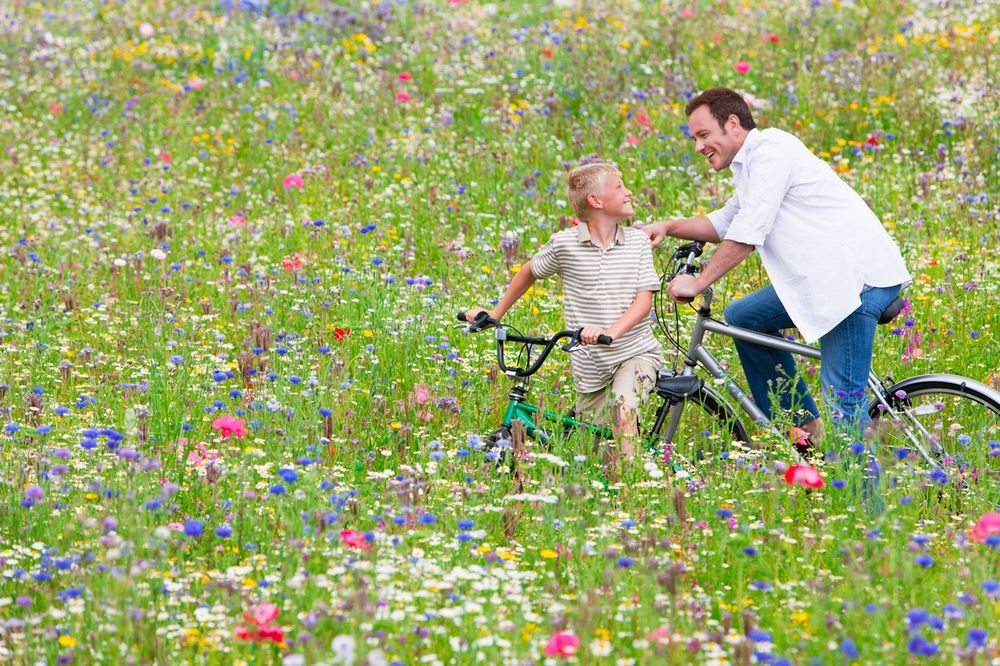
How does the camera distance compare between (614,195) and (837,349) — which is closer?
(837,349)

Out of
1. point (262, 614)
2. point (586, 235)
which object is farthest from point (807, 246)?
point (262, 614)

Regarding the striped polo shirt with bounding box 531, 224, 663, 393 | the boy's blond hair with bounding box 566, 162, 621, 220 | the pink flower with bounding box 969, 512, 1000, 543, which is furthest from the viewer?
the striped polo shirt with bounding box 531, 224, 663, 393

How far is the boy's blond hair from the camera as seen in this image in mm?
5199

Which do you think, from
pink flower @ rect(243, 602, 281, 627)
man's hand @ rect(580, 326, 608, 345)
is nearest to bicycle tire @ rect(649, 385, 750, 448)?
man's hand @ rect(580, 326, 608, 345)

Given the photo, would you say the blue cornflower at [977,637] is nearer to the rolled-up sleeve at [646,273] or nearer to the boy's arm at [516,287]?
the rolled-up sleeve at [646,273]

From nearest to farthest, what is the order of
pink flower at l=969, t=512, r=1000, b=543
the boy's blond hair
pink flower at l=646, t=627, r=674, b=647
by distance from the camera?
pink flower at l=646, t=627, r=674, b=647 < pink flower at l=969, t=512, r=1000, b=543 < the boy's blond hair

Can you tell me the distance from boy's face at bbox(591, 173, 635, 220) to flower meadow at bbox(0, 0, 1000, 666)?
1027mm

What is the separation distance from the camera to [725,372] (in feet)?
17.7

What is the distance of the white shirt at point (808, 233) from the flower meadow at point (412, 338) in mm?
606

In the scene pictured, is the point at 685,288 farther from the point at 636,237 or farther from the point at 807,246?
the point at 807,246

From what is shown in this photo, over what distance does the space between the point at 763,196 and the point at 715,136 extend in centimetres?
37

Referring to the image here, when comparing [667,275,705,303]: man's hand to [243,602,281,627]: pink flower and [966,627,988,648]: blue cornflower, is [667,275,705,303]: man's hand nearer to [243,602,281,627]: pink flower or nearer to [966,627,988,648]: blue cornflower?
[966,627,988,648]: blue cornflower

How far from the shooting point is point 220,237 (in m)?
8.62

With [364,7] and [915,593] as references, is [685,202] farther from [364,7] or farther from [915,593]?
[364,7]
